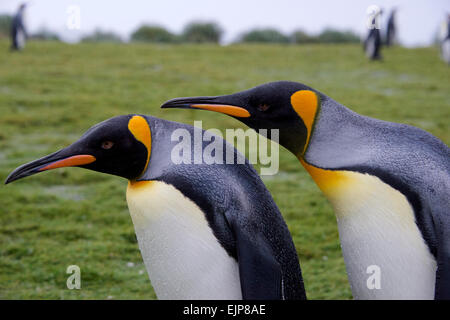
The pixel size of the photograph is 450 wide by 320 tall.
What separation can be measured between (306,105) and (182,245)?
66 cm

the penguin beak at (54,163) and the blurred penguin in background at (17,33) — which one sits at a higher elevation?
the blurred penguin in background at (17,33)

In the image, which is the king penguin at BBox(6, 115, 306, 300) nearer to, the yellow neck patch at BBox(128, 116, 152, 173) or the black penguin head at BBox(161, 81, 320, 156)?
the yellow neck patch at BBox(128, 116, 152, 173)

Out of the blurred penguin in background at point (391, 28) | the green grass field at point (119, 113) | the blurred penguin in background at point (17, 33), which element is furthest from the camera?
the blurred penguin in background at point (391, 28)

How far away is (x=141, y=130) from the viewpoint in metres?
1.97

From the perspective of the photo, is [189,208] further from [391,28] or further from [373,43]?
[391,28]

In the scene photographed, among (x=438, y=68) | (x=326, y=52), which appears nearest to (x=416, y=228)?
(x=438, y=68)

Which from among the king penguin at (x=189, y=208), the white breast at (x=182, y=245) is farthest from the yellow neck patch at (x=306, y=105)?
the white breast at (x=182, y=245)

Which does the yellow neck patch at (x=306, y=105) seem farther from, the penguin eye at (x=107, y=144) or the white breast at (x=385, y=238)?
the penguin eye at (x=107, y=144)

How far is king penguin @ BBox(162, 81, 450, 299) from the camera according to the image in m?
1.92

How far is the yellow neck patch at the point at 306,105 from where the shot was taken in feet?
6.53

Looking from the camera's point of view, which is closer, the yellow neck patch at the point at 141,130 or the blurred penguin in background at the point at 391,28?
the yellow neck patch at the point at 141,130

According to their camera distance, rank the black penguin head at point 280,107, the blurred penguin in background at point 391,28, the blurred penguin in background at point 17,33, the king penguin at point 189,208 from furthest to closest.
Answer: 1. the blurred penguin in background at point 391,28
2. the blurred penguin in background at point 17,33
3. the black penguin head at point 280,107
4. the king penguin at point 189,208

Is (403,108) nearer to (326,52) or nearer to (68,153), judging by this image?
(326,52)

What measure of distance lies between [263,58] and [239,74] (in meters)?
2.42
